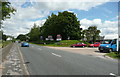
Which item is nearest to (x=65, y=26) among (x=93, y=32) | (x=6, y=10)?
(x=93, y=32)

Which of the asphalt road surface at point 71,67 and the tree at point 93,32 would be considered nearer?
the asphalt road surface at point 71,67

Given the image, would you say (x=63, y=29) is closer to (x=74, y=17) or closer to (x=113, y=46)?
(x=74, y=17)

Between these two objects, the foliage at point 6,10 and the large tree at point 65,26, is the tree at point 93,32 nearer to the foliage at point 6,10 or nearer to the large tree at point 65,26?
the large tree at point 65,26

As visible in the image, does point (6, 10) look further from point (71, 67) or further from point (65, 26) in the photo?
point (65, 26)

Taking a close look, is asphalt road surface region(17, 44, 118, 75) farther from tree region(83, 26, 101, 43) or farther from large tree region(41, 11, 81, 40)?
tree region(83, 26, 101, 43)

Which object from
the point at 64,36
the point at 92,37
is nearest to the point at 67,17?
the point at 64,36

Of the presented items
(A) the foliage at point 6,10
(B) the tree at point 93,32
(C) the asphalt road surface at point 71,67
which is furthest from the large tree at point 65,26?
(C) the asphalt road surface at point 71,67

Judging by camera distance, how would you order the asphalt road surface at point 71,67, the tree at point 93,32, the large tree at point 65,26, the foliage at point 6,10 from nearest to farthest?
1. the asphalt road surface at point 71,67
2. the foliage at point 6,10
3. the large tree at point 65,26
4. the tree at point 93,32

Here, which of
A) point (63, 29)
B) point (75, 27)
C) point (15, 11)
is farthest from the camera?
point (75, 27)

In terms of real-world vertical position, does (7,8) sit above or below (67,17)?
below

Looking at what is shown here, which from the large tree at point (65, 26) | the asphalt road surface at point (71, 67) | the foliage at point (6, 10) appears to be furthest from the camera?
the large tree at point (65, 26)

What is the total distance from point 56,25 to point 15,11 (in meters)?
41.2

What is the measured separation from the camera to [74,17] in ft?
228

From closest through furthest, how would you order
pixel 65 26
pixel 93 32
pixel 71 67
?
pixel 71 67 → pixel 65 26 → pixel 93 32
